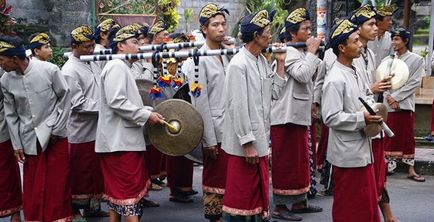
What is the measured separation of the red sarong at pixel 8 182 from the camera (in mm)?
5734

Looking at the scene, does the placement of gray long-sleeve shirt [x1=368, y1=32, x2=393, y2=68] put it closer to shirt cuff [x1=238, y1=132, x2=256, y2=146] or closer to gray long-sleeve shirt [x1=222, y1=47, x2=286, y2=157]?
gray long-sleeve shirt [x1=222, y1=47, x2=286, y2=157]

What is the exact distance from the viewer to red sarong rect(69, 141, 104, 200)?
Answer: 6121 mm

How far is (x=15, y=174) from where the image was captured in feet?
19.2

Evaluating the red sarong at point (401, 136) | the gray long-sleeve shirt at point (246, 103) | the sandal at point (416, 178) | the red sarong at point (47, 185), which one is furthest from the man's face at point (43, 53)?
the sandal at point (416, 178)

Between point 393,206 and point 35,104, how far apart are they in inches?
158

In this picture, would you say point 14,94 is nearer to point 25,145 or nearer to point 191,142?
point 25,145

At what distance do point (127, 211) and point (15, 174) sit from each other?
142 cm

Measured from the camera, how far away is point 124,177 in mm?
5141

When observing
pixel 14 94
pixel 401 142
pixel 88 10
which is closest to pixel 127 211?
pixel 14 94

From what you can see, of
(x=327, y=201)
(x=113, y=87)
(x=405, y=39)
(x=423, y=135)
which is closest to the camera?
(x=113, y=87)

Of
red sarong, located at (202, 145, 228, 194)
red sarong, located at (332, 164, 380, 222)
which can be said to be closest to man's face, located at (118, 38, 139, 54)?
red sarong, located at (202, 145, 228, 194)

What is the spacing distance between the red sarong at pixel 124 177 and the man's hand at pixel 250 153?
103 centimetres

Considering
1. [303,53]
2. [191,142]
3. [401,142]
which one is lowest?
[401,142]

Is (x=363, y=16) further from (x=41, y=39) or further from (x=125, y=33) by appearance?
(x=41, y=39)
